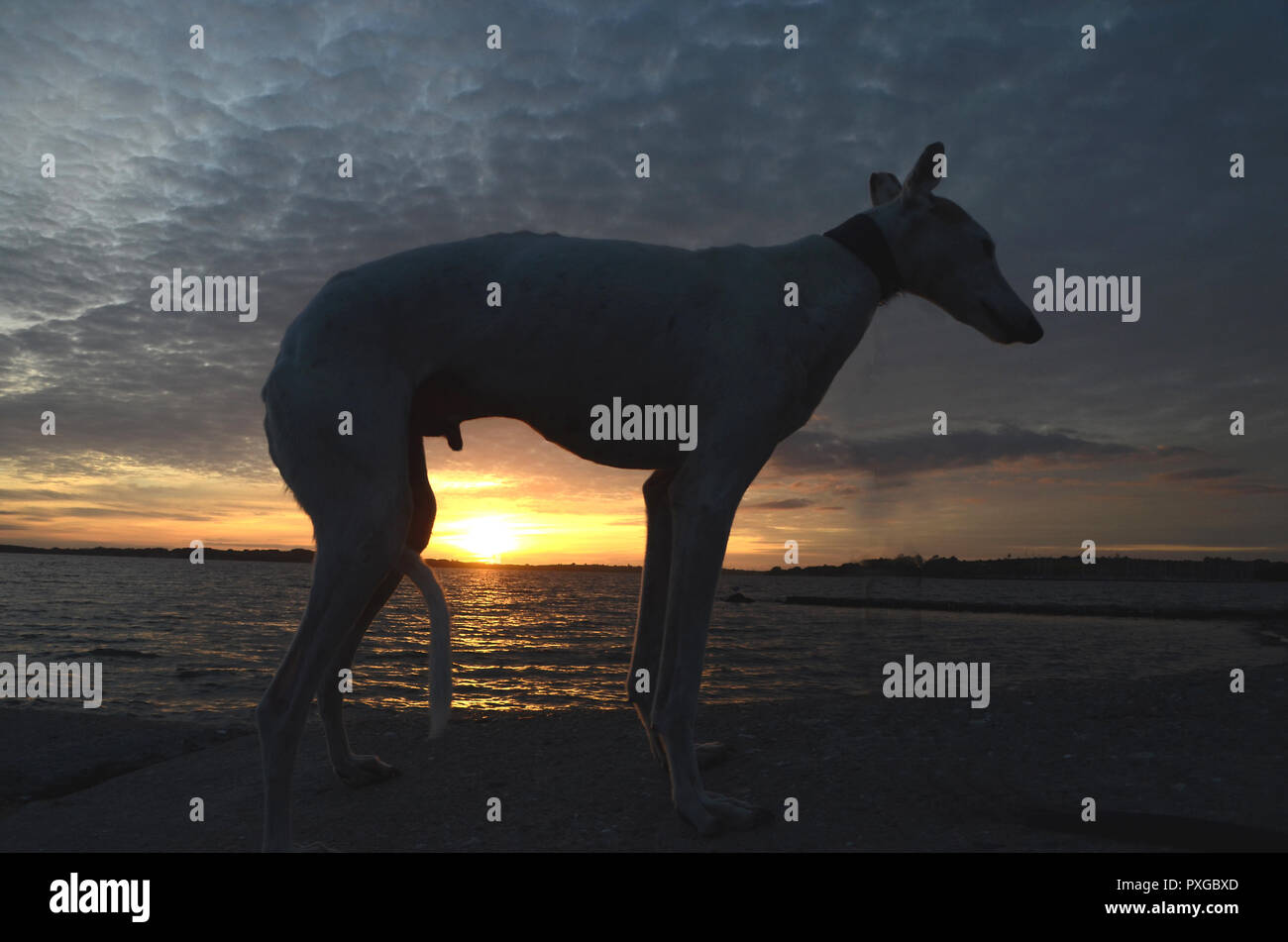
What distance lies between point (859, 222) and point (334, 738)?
453cm

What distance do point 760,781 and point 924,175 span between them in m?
3.73

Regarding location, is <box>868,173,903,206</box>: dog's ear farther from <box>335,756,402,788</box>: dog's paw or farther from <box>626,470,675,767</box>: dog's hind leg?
<box>335,756,402,788</box>: dog's paw

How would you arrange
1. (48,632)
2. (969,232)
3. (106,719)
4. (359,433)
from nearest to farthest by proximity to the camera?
(359,433) → (969,232) → (106,719) → (48,632)

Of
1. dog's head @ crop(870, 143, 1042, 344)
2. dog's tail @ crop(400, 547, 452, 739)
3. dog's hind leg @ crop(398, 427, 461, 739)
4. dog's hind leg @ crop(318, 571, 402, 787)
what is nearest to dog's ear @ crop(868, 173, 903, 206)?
dog's head @ crop(870, 143, 1042, 344)

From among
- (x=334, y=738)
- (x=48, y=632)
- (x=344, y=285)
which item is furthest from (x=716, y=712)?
(x=48, y=632)

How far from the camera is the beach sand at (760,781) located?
3674 millimetres

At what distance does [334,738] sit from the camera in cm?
468

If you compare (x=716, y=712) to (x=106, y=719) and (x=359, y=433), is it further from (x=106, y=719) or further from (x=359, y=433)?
(x=106, y=719)

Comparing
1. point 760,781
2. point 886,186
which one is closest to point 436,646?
point 760,781

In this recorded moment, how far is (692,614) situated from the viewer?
11.8 ft

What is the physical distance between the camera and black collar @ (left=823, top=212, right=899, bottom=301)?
435 cm

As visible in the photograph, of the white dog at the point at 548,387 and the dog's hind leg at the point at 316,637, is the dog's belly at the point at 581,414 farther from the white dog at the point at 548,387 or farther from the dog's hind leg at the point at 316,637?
the dog's hind leg at the point at 316,637

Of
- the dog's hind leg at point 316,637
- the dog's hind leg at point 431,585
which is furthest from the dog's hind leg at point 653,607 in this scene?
the dog's hind leg at point 316,637

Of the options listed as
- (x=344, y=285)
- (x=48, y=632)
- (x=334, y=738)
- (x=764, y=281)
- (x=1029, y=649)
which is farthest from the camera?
(x=48, y=632)
